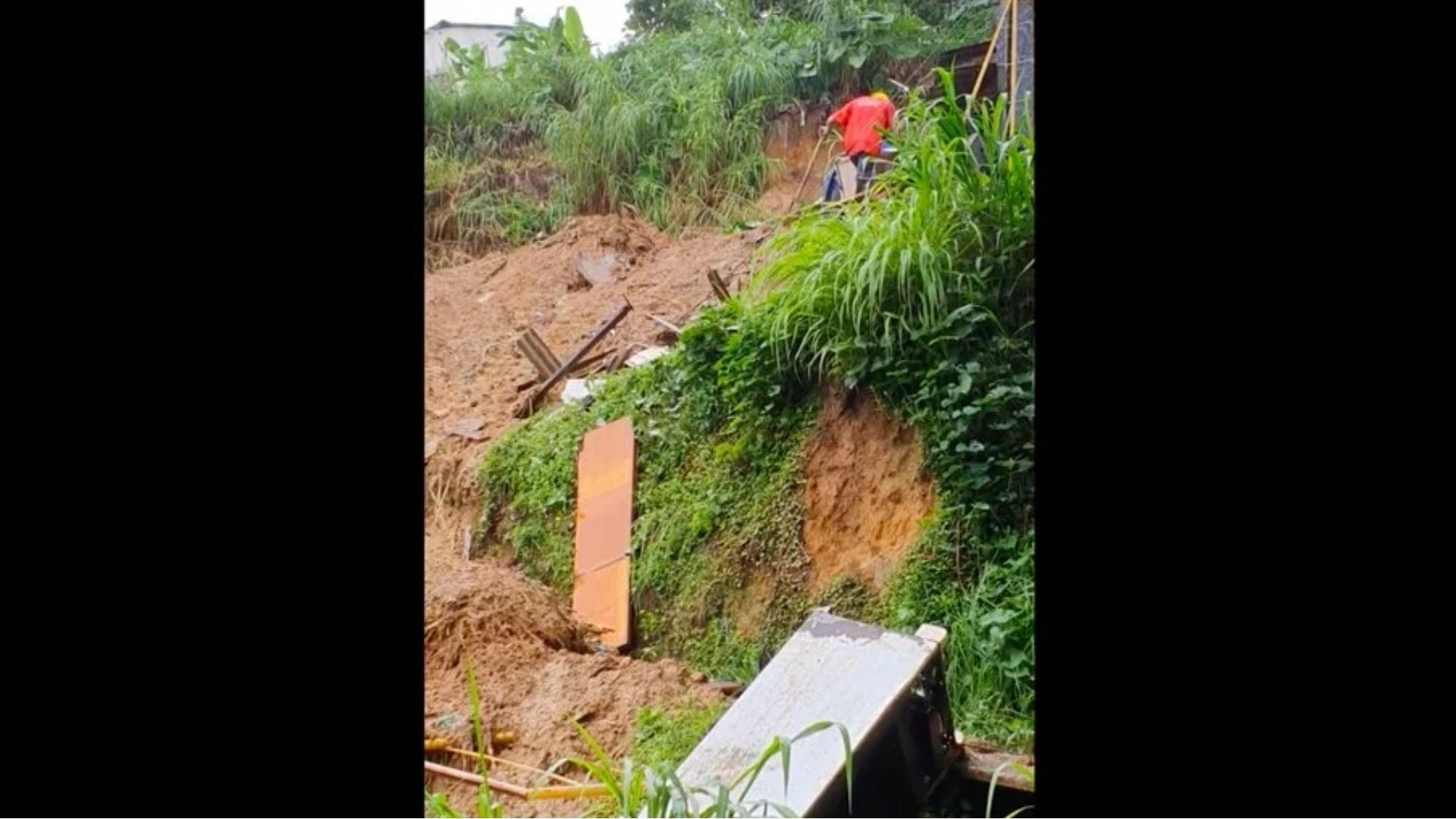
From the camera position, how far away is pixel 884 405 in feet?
10.2

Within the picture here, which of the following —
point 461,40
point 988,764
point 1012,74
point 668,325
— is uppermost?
point 461,40

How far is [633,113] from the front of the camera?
3922 millimetres

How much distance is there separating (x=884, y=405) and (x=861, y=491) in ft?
0.75

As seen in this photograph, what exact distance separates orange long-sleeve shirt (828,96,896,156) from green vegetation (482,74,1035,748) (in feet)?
0.58

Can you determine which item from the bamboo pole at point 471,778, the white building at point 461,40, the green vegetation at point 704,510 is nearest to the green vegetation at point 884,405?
the green vegetation at point 704,510

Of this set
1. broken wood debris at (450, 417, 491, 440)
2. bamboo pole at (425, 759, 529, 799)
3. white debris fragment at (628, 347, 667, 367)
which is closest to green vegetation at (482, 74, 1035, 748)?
white debris fragment at (628, 347, 667, 367)

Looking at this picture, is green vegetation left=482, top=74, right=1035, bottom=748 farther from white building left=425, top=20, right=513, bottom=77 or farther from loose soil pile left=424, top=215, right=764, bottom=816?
white building left=425, top=20, right=513, bottom=77

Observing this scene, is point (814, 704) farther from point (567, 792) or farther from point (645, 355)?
point (645, 355)

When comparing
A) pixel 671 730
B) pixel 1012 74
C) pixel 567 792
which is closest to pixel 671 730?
pixel 671 730

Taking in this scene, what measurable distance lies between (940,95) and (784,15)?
63cm

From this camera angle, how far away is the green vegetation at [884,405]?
288cm

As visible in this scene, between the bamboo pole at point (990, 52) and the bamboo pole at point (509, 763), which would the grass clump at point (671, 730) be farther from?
the bamboo pole at point (990, 52)
